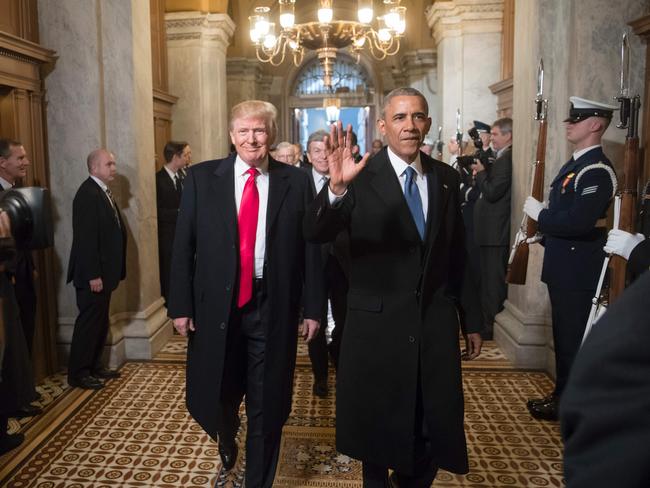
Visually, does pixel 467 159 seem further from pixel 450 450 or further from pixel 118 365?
pixel 450 450

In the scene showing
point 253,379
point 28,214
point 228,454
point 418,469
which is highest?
point 28,214

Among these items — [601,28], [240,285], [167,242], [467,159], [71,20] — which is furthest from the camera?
[167,242]

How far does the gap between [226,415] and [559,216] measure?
2.33m

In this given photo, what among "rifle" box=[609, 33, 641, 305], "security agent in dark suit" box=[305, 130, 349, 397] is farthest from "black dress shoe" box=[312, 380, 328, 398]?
"rifle" box=[609, 33, 641, 305]

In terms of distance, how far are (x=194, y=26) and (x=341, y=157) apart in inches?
317

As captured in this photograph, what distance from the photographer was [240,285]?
3059mm

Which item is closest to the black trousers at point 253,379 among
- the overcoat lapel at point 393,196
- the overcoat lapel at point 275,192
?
the overcoat lapel at point 275,192

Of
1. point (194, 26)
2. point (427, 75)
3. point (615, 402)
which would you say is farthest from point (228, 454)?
point (427, 75)

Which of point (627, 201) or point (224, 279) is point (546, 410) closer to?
point (627, 201)

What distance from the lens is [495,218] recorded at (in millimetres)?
6012

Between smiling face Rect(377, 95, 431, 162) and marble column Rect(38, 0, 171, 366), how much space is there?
3.56 m

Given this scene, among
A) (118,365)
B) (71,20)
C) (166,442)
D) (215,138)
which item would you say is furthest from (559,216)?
(215,138)

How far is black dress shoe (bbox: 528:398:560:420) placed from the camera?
14.1ft

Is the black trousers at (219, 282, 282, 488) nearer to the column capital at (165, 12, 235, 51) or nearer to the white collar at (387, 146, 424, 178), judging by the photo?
the white collar at (387, 146, 424, 178)
